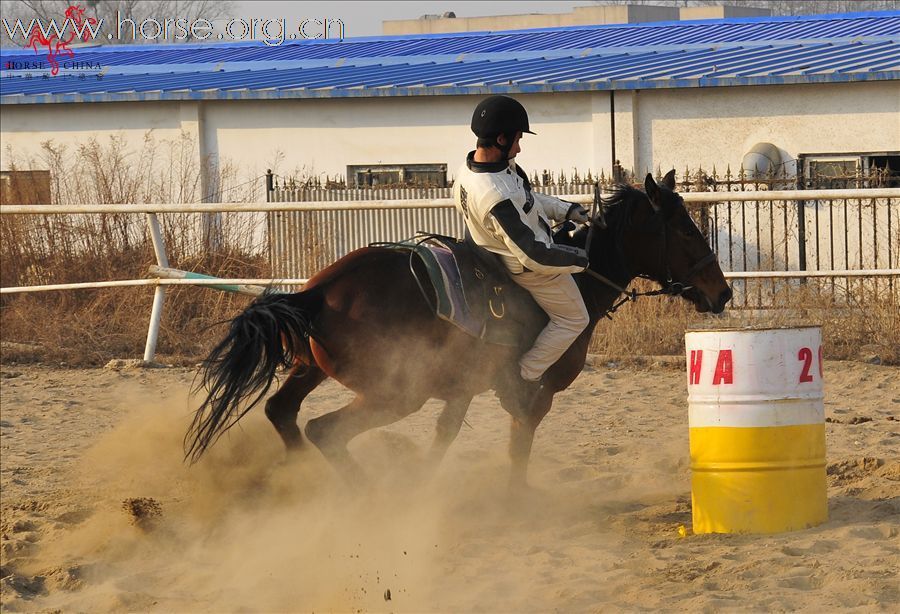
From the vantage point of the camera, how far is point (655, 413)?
9.13 meters

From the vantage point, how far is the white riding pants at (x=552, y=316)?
20.5ft

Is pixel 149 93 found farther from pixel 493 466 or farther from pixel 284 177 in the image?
pixel 493 466

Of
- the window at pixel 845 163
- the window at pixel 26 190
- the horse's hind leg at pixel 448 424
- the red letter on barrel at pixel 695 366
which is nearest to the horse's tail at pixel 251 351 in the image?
the horse's hind leg at pixel 448 424

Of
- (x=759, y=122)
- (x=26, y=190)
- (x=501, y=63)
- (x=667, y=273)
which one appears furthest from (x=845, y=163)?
(x=667, y=273)

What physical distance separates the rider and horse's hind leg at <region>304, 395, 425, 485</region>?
77 cm

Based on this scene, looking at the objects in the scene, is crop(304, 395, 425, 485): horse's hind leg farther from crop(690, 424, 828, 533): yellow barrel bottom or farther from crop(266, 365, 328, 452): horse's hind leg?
crop(690, 424, 828, 533): yellow barrel bottom

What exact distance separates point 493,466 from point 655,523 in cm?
151

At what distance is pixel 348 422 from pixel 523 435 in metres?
1.17

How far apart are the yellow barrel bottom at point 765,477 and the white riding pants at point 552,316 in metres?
0.91

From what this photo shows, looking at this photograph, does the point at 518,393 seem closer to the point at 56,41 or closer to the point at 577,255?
the point at 577,255

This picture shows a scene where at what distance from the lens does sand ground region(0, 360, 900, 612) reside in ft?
16.4

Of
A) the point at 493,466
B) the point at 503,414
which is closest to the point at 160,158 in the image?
the point at 503,414

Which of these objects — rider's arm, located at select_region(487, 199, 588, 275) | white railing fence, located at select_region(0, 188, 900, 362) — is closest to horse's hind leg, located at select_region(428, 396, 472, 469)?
rider's arm, located at select_region(487, 199, 588, 275)

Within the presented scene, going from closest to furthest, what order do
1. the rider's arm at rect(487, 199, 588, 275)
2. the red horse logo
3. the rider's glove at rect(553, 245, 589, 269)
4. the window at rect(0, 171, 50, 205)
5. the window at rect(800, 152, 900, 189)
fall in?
1. the rider's arm at rect(487, 199, 588, 275)
2. the rider's glove at rect(553, 245, 589, 269)
3. the window at rect(0, 171, 50, 205)
4. the window at rect(800, 152, 900, 189)
5. the red horse logo
